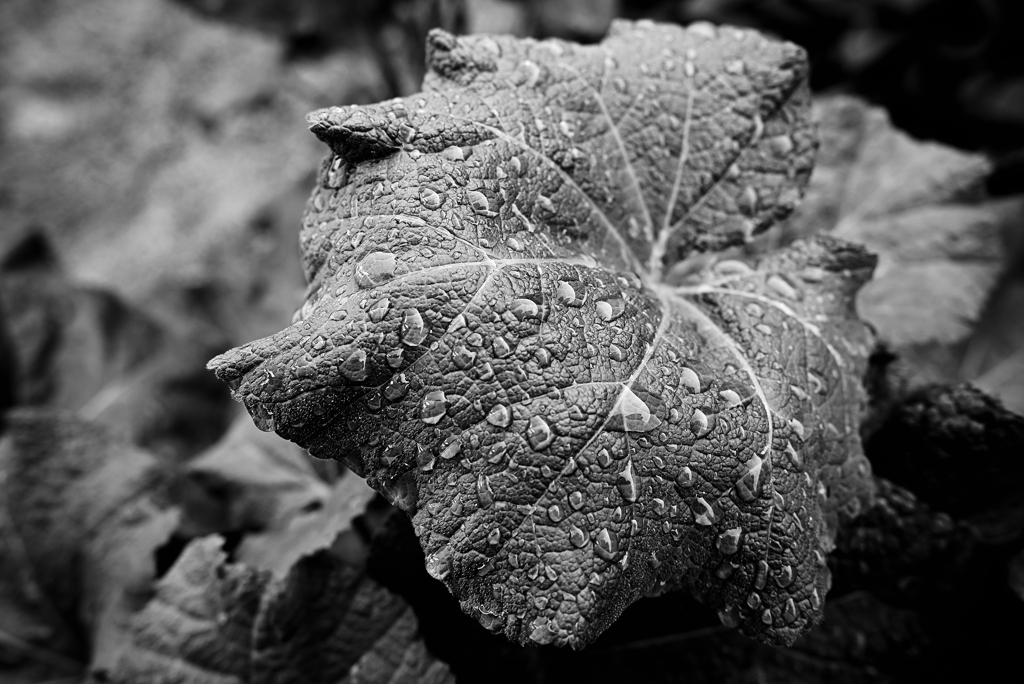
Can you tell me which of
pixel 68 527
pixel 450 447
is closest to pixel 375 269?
pixel 450 447

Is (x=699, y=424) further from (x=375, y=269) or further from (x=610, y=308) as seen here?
(x=375, y=269)

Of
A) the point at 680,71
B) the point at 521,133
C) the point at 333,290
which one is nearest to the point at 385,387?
the point at 333,290

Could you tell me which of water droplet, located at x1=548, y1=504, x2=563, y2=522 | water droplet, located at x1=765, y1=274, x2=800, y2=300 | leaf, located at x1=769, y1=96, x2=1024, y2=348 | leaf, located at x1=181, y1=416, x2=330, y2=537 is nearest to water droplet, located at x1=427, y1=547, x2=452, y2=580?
water droplet, located at x1=548, y1=504, x2=563, y2=522

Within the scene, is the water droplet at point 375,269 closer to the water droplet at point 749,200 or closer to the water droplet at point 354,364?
the water droplet at point 354,364

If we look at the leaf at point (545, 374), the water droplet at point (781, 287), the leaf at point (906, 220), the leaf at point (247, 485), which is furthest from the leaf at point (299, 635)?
the leaf at point (906, 220)

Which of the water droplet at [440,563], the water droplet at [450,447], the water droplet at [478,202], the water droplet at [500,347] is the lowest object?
the water droplet at [440,563]

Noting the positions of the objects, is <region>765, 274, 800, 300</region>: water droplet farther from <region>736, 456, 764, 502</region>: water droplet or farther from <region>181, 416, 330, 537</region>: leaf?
<region>181, 416, 330, 537</region>: leaf
